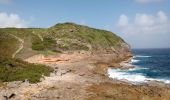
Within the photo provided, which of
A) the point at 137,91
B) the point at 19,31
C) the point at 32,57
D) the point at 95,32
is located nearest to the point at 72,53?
the point at 32,57

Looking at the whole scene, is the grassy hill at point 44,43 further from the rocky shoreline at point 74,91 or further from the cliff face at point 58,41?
the rocky shoreline at point 74,91

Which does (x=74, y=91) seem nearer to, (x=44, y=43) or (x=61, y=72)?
(x=61, y=72)

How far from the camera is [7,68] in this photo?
2172 inches

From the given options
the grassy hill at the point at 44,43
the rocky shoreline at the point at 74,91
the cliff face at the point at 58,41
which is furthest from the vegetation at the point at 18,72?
the cliff face at the point at 58,41

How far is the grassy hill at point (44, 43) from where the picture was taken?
190 ft

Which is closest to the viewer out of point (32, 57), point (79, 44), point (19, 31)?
point (32, 57)

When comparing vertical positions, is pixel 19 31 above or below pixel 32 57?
above

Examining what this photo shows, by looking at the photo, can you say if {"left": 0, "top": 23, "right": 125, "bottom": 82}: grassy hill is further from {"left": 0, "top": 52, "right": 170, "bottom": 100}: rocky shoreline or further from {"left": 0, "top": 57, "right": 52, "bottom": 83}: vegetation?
{"left": 0, "top": 52, "right": 170, "bottom": 100}: rocky shoreline

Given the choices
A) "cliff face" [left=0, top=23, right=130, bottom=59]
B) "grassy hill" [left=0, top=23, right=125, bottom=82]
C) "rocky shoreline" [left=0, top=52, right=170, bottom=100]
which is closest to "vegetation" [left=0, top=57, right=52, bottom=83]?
"grassy hill" [left=0, top=23, right=125, bottom=82]

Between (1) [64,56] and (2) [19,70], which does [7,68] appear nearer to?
(2) [19,70]

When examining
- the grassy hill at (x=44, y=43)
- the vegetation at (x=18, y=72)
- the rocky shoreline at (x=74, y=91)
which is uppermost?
the grassy hill at (x=44, y=43)

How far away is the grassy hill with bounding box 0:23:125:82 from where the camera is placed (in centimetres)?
5804

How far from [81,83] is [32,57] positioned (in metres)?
35.8

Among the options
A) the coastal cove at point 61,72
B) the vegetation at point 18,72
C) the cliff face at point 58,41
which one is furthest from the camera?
the cliff face at point 58,41
